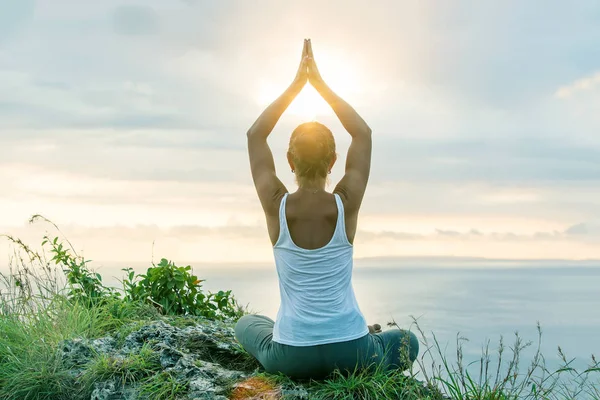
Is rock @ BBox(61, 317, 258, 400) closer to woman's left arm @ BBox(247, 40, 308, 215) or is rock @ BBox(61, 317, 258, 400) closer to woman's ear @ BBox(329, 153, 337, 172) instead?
woman's left arm @ BBox(247, 40, 308, 215)

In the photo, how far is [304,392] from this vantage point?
484 centimetres

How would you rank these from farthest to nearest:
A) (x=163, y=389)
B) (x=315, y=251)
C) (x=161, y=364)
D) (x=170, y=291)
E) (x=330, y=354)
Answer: (x=170, y=291)
(x=161, y=364)
(x=163, y=389)
(x=330, y=354)
(x=315, y=251)

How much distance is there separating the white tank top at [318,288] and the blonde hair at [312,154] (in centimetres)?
20

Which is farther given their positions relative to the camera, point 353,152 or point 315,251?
point 353,152

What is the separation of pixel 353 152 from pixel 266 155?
68 cm

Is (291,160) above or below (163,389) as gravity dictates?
above

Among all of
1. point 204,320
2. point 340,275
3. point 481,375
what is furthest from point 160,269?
point 481,375

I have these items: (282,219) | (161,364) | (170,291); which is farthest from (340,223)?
(170,291)

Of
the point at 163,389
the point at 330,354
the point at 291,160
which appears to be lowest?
the point at 163,389

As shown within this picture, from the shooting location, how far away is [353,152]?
497cm

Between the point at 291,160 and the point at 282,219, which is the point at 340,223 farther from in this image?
the point at 291,160

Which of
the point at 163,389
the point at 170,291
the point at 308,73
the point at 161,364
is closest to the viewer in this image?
the point at 163,389

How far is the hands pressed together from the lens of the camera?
552 cm

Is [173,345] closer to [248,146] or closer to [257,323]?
[257,323]
